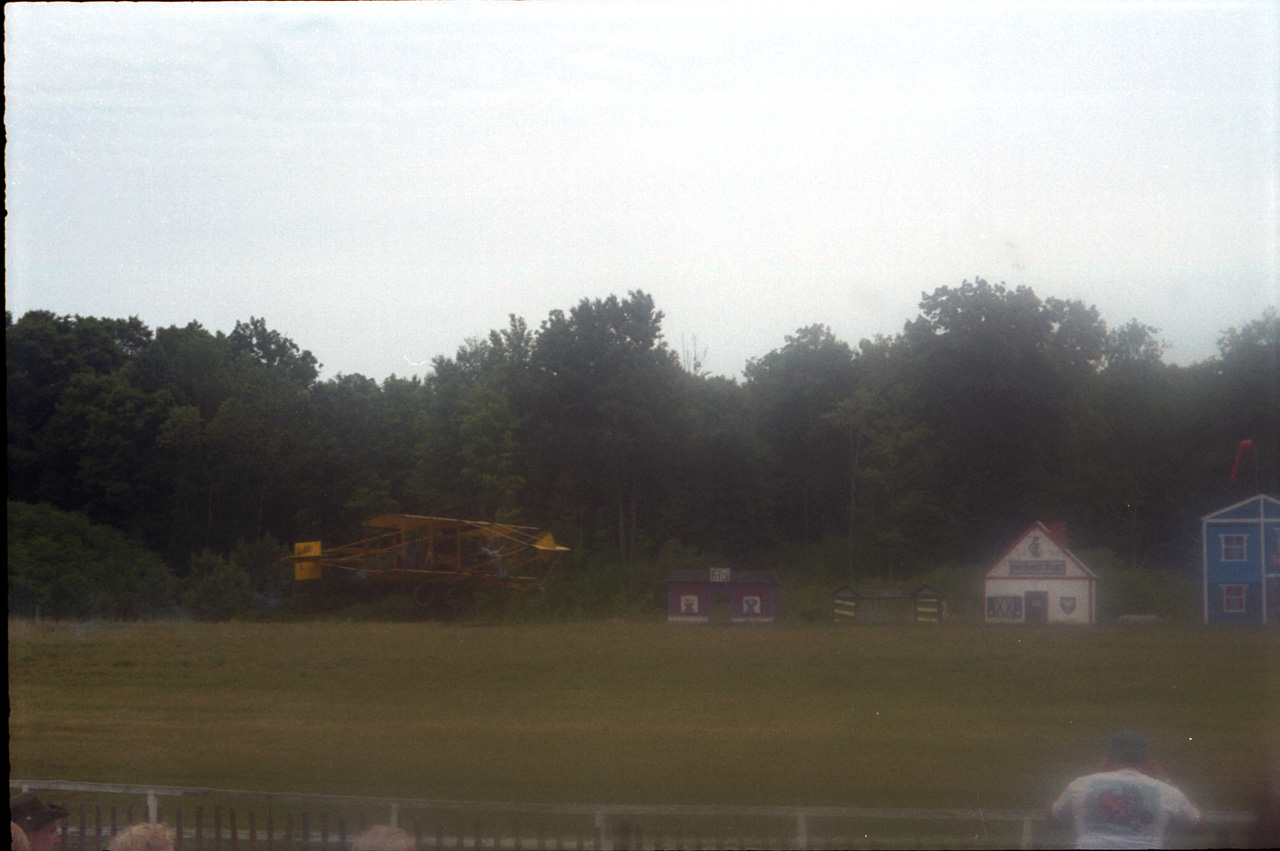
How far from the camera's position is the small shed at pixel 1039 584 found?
25.7ft

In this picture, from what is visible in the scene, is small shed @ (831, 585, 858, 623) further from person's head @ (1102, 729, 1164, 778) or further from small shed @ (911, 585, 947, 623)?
person's head @ (1102, 729, 1164, 778)

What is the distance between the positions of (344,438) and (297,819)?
3006 mm

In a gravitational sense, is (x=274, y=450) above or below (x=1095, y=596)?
above

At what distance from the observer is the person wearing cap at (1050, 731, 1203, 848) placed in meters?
3.27

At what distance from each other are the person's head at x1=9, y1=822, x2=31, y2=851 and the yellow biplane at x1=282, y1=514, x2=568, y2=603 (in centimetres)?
501

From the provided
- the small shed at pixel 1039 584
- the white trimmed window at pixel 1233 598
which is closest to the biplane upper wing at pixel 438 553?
the small shed at pixel 1039 584

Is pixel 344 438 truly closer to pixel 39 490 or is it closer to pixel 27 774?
pixel 39 490

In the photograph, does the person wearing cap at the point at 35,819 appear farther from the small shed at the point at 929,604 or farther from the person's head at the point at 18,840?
the small shed at the point at 929,604

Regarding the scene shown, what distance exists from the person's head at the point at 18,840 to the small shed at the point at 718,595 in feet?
18.1

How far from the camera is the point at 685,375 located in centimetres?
768

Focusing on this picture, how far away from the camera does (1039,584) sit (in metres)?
8.12

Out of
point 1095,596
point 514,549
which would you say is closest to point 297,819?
point 514,549

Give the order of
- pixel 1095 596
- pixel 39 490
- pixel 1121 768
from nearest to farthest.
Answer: pixel 1121 768
pixel 39 490
pixel 1095 596

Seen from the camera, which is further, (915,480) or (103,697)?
(103,697)
